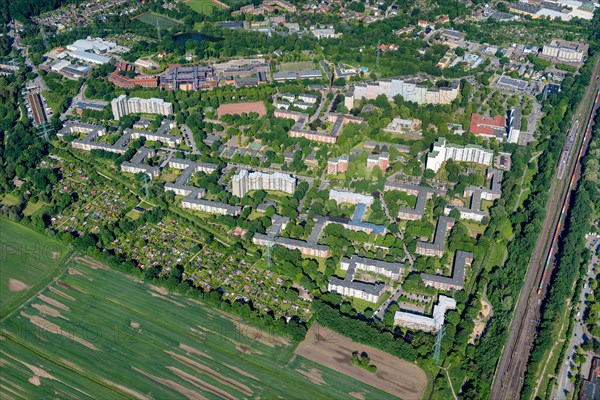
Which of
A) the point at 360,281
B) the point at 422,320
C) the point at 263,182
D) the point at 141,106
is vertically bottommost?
the point at 360,281

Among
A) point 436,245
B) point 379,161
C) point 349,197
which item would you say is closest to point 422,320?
point 436,245

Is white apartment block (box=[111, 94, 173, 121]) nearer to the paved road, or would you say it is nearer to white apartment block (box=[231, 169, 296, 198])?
white apartment block (box=[231, 169, 296, 198])

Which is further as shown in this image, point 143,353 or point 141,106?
point 141,106

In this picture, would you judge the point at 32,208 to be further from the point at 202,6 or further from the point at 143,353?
the point at 202,6

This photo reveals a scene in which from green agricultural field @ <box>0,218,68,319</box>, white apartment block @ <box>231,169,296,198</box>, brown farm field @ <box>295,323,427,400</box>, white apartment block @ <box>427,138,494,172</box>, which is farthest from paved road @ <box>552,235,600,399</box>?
green agricultural field @ <box>0,218,68,319</box>

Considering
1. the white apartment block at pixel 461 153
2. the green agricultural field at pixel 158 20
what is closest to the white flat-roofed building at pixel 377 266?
the white apartment block at pixel 461 153
